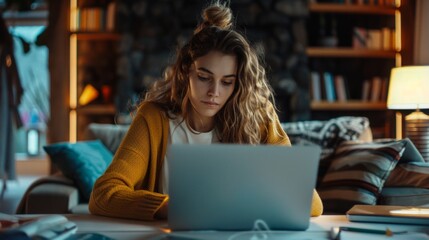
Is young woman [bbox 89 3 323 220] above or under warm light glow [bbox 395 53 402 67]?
under

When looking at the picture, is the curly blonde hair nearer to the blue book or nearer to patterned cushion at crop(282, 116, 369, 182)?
patterned cushion at crop(282, 116, 369, 182)

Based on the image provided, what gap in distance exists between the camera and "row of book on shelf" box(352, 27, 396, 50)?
520 centimetres

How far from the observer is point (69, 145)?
277cm

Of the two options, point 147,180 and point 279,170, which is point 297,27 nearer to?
point 147,180

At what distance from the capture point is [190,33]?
504 centimetres

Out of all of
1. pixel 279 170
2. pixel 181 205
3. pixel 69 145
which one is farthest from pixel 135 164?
pixel 69 145

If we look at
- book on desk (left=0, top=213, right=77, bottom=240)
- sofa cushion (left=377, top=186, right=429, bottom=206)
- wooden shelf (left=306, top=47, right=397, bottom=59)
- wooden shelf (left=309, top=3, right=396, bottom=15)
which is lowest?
sofa cushion (left=377, top=186, right=429, bottom=206)

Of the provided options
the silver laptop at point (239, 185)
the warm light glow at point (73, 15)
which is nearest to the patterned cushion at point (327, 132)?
the silver laptop at point (239, 185)

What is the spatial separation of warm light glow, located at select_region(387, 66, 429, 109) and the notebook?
162cm

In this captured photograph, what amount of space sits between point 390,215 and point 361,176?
3.80ft

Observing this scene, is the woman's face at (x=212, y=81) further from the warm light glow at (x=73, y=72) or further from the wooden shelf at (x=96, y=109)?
the warm light glow at (x=73, y=72)

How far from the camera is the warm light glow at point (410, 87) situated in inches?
110

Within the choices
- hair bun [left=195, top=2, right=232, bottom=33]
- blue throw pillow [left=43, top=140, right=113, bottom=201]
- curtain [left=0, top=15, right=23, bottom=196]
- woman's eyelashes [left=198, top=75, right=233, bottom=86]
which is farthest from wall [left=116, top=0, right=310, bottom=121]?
woman's eyelashes [left=198, top=75, right=233, bottom=86]

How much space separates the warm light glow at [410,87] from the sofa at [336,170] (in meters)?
0.22
